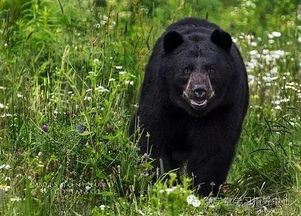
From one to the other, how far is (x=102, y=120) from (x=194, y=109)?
93 cm

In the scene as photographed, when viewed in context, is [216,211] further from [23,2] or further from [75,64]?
[23,2]

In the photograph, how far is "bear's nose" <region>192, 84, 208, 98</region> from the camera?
7492mm

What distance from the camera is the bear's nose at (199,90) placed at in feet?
24.6

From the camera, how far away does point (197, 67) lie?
767 cm

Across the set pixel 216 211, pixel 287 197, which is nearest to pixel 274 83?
pixel 287 197

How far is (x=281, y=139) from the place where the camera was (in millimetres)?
8609

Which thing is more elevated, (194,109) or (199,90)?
(199,90)

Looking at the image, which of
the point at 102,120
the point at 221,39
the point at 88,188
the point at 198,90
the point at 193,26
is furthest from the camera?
the point at 193,26

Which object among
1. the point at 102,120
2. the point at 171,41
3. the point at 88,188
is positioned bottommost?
the point at 88,188

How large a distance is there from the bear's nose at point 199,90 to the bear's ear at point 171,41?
441 mm

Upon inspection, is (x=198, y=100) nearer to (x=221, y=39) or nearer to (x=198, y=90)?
(x=198, y=90)

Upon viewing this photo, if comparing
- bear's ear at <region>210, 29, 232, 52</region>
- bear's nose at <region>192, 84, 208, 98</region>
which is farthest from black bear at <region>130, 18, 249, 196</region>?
bear's nose at <region>192, 84, 208, 98</region>

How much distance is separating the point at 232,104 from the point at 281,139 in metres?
0.89

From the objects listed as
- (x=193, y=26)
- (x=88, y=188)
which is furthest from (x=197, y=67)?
(x=88, y=188)
